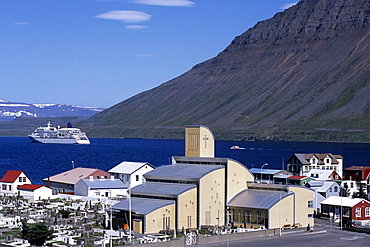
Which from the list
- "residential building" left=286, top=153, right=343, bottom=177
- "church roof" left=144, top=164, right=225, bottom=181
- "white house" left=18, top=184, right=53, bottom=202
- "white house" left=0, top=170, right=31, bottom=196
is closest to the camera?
"church roof" left=144, top=164, right=225, bottom=181

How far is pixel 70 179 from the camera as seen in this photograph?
88.8 metres

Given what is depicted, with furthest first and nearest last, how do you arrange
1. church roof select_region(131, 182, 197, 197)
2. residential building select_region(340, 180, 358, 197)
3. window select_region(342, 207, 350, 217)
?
residential building select_region(340, 180, 358, 197), window select_region(342, 207, 350, 217), church roof select_region(131, 182, 197, 197)

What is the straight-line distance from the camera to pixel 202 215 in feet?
205

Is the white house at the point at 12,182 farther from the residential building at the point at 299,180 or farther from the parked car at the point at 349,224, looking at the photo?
the parked car at the point at 349,224

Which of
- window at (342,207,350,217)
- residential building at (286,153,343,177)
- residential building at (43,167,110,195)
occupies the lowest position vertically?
window at (342,207,350,217)

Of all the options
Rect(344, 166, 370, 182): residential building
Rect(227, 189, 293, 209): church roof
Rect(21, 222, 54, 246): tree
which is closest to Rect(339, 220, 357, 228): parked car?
Rect(227, 189, 293, 209): church roof

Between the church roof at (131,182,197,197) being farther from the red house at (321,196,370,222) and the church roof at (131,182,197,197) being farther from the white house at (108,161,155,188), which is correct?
the white house at (108,161,155,188)

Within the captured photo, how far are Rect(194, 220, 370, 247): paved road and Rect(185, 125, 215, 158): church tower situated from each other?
13.0 meters

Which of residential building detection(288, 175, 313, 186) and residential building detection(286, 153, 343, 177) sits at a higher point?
residential building detection(286, 153, 343, 177)

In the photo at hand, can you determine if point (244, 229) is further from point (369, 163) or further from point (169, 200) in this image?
point (369, 163)

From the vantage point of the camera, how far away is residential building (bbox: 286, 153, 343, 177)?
344ft

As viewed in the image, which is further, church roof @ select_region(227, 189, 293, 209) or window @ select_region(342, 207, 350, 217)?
window @ select_region(342, 207, 350, 217)

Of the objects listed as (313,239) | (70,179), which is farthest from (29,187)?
(313,239)

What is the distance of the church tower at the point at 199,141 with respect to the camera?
68.4 metres
